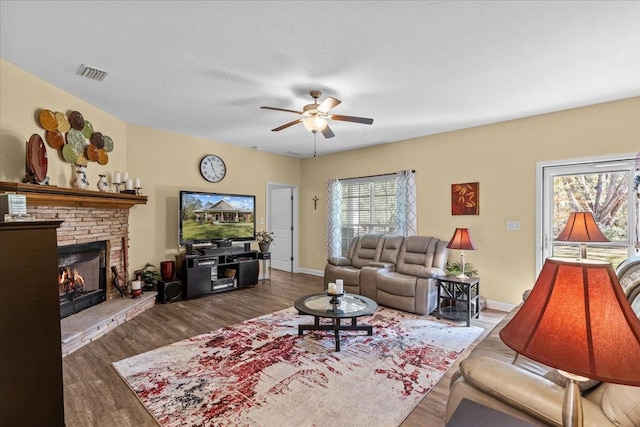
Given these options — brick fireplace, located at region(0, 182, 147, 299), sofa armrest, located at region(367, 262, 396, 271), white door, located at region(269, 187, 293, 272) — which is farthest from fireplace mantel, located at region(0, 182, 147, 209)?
sofa armrest, located at region(367, 262, 396, 271)

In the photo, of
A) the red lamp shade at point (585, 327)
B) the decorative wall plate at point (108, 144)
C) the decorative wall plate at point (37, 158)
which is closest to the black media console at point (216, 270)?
the decorative wall plate at point (108, 144)

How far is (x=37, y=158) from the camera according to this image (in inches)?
116

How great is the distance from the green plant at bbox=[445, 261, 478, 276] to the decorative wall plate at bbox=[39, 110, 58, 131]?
16.8ft

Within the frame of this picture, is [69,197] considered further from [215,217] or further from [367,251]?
[367,251]

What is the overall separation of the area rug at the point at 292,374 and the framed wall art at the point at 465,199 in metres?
1.82

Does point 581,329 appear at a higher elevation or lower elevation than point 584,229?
lower

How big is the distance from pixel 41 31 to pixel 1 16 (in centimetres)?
21

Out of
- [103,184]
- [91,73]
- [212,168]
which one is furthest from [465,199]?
[103,184]

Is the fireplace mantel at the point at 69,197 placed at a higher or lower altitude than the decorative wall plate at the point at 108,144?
lower

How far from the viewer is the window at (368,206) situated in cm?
565

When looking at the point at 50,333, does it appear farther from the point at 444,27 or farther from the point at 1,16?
the point at 444,27

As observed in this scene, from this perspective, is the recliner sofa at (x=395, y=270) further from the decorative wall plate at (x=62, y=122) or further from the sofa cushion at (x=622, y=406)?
the decorative wall plate at (x=62, y=122)

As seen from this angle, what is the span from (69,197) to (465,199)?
5.11 m

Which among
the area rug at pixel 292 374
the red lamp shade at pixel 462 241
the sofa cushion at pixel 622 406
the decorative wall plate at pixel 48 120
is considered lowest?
the area rug at pixel 292 374
